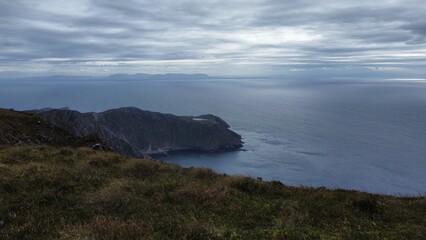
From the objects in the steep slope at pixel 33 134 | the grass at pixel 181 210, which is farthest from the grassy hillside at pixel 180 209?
the steep slope at pixel 33 134

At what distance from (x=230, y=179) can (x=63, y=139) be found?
22.1m

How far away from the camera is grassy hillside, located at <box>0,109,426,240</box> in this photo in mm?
8719

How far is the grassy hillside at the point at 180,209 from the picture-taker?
8719 mm

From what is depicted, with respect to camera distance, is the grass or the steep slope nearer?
the grass

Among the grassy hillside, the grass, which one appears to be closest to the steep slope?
the grassy hillside

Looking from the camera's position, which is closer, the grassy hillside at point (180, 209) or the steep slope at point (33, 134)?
the grassy hillside at point (180, 209)

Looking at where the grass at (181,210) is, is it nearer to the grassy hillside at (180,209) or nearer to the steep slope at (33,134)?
the grassy hillside at (180,209)

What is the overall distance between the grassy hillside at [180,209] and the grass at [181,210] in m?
0.03

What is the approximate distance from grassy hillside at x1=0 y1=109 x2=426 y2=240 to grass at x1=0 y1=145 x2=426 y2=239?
29 mm

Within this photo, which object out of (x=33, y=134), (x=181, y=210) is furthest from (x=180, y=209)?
(x=33, y=134)

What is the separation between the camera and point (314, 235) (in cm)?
884

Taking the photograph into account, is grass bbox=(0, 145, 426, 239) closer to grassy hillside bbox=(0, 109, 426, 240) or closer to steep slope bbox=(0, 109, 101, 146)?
grassy hillside bbox=(0, 109, 426, 240)

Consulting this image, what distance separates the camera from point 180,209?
11453 millimetres

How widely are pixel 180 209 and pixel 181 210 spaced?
3.2 inches
